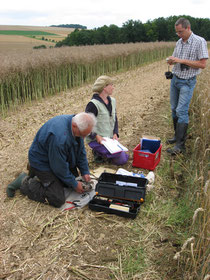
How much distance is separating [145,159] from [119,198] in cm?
105

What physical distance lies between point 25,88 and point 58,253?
7.59 meters

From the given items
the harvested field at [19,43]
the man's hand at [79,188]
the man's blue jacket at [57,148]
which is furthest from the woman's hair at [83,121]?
the harvested field at [19,43]

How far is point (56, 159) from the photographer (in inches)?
124

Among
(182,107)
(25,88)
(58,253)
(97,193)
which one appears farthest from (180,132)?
(25,88)

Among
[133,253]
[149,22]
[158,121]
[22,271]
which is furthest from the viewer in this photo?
[149,22]

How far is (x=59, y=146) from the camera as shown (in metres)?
3.06

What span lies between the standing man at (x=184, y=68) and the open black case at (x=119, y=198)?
4.38 feet

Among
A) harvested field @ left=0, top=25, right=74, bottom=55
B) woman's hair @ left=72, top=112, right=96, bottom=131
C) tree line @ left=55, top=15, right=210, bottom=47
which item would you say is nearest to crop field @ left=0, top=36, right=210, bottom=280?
woman's hair @ left=72, top=112, right=96, bottom=131

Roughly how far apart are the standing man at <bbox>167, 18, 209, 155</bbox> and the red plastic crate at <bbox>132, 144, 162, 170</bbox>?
1.38ft

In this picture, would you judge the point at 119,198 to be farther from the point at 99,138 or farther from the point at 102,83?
the point at 102,83

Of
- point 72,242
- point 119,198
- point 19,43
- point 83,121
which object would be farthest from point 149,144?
point 19,43

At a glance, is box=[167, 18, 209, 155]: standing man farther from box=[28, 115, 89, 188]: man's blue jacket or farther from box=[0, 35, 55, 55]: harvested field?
box=[0, 35, 55, 55]: harvested field

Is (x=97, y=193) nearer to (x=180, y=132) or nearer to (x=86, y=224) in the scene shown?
(x=86, y=224)

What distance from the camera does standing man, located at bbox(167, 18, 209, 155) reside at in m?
4.40
